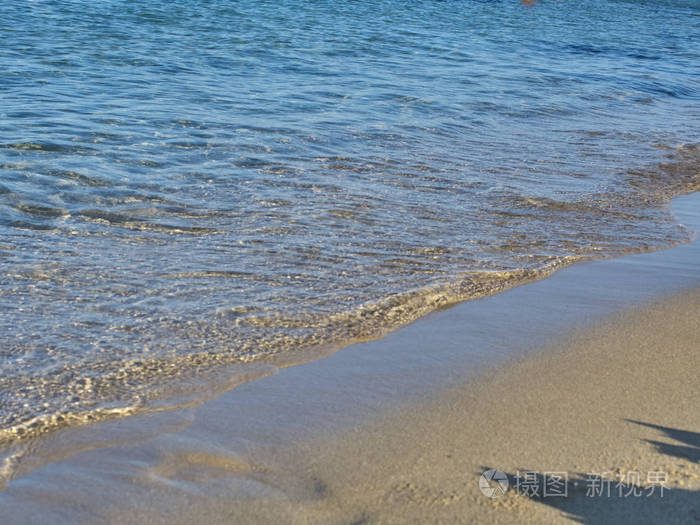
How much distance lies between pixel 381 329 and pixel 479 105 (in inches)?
289

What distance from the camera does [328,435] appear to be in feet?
9.21

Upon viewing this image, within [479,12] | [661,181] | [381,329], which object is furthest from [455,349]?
[479,12]

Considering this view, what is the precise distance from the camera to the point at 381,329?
3.80 metres

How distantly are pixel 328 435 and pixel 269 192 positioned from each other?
347 centimetres

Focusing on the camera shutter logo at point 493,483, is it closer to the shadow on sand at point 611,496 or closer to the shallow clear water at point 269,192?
the shadow on sand at point 611,496

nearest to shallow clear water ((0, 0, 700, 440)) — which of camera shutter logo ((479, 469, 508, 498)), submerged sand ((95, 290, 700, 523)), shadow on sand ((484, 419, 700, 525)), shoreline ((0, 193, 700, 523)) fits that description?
shoreline ((0, 193, 700, 523))

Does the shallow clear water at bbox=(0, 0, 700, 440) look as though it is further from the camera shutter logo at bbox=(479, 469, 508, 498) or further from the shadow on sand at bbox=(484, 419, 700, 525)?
the shadow on sand at bbox=(484, 419, 700, 525)

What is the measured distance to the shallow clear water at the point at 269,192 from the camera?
367 cm

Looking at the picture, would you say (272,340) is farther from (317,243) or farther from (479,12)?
(479,12)

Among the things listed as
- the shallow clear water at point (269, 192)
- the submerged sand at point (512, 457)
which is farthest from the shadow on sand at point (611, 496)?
the shallow clear water at point (269, 192)

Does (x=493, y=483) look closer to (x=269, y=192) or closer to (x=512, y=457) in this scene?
(x=512, y=457)

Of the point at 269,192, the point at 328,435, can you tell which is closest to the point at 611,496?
the point at 328,435

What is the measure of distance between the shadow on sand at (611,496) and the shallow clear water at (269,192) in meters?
1.36

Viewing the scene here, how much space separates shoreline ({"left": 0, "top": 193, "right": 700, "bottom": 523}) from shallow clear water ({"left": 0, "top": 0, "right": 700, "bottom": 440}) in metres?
0.28
